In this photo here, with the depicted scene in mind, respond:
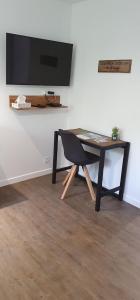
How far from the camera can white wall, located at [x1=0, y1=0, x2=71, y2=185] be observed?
2.88 meters

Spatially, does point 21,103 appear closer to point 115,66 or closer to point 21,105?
point 21,105

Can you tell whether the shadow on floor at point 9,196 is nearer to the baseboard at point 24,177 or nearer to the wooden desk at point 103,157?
the baseboard at point 24,177

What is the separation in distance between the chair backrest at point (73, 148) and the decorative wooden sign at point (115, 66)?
0.92 metres

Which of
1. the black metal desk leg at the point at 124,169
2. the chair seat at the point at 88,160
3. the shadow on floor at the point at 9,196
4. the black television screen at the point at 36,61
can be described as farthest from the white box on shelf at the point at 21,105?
the black metal desk leg at the point at 124,169

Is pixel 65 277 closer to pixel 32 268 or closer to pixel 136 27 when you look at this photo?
pixel 32 268

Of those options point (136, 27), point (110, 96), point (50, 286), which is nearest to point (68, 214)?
point (50, 286)

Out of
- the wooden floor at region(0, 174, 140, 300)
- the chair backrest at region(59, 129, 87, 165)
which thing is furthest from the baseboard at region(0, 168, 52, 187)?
the chair backrest at region(59, 129, 87, 165)

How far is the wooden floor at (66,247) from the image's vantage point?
180 centimetres

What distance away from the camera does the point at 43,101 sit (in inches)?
133

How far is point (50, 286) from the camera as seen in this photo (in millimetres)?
1808

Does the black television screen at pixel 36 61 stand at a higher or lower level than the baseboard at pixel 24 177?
higher

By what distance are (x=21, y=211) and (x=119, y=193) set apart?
1.20 metres

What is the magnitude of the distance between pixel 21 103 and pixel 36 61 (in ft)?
1.83

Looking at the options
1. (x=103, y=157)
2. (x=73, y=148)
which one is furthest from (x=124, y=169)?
(x=73, y=148)
